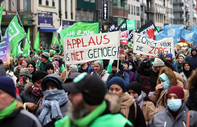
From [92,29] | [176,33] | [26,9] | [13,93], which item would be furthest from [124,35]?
[13,93]

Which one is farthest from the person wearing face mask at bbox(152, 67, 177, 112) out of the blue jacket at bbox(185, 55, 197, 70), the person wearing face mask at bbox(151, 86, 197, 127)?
the blue jacket at bbox(185, 55, 197, 70)

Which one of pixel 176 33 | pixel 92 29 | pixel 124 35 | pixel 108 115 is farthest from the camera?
pixel 176 33

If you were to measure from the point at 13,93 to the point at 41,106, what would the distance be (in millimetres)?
1605

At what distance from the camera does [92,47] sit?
9617 millimetres

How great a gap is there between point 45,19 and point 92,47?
32143 mm

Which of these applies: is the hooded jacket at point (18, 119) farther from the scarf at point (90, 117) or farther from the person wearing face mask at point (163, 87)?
the person wearing face mask at point (163, 87)

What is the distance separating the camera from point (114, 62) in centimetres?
884

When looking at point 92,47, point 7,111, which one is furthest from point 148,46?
point 7,111

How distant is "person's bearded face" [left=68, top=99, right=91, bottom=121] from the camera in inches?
103

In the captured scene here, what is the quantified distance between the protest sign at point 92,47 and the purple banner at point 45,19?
101 feet

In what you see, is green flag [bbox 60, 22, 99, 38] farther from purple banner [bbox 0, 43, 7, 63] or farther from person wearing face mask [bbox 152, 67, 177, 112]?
person wearing face mask [bbox 152, 67, 177, 112]

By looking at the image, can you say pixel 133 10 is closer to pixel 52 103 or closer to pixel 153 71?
pixel 153 71

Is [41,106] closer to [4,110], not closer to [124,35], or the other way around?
[4,110]

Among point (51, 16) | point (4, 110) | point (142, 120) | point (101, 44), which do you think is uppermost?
point (51, 16)
